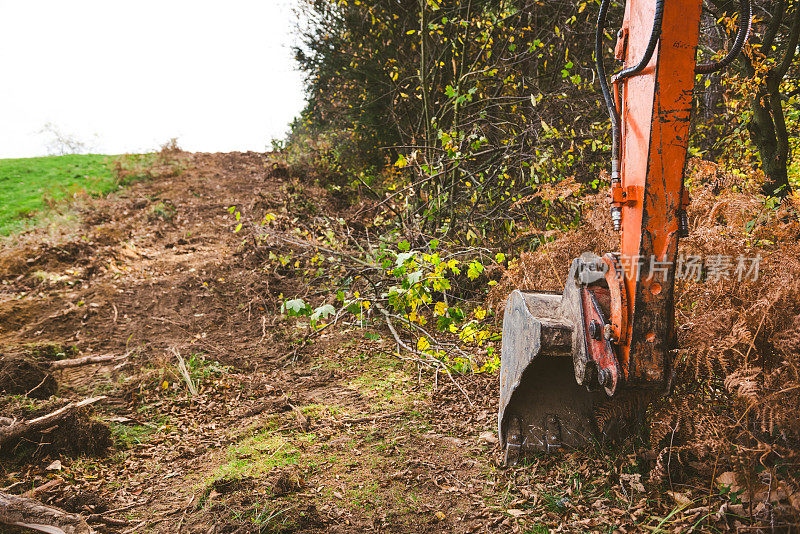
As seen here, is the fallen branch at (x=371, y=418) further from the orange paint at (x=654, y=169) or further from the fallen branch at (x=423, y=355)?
the orange paint at (x=654, y=169)

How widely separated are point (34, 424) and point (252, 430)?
1.58 m

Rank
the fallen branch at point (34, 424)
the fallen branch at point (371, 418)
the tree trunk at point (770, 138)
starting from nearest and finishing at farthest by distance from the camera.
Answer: the fallen branch at point (34, 424) → the fallen branch at point (371, 418) → the tree trunk at point (770, 138)

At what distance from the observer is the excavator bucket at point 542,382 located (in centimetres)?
243

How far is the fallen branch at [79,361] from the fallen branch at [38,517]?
247cm

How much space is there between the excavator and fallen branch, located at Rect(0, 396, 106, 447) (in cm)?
357

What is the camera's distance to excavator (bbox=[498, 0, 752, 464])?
1.80m

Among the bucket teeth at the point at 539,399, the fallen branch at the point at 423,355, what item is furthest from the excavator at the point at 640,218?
the fallen branch at the point at 423,355

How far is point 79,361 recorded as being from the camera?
4.78 metres

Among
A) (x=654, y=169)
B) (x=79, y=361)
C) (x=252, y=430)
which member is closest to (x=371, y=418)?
(x=252, y=430)

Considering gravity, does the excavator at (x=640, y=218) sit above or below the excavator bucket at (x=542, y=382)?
above

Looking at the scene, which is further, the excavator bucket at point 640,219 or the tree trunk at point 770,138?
the tree trunk at point 770,138

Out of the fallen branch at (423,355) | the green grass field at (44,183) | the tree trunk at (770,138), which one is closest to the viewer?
the fallen branch at (423,355)

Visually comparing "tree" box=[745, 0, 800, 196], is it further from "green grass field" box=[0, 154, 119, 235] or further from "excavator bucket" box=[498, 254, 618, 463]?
"green grass field" box=[0, 154, 119, 235]

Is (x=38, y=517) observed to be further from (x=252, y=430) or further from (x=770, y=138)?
(x=770, y=138)
